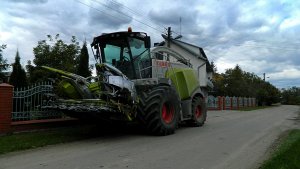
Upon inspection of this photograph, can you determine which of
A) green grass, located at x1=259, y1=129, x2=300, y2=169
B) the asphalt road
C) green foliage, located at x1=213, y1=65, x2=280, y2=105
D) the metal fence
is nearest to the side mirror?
the asphalt road

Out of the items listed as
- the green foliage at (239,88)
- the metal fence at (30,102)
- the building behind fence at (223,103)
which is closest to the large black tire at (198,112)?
the metal fence at (30,102)

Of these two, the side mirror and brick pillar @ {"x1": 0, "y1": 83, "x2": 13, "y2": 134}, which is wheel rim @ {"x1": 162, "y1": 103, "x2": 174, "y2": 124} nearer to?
the side mirror

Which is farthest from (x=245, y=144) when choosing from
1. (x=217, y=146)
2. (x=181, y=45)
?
(x=181, y=45)

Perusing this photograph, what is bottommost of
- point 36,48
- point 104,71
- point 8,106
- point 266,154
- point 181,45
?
point 266,154

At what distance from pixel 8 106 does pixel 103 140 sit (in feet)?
10.6

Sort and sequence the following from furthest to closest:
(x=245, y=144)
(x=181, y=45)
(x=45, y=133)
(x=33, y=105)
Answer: (x=181, y=45) → (x=33, y=105) → (x=45, y=133) → (x=245, y=144)

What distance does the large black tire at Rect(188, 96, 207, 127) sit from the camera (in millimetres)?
16125

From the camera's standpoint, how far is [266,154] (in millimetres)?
9352

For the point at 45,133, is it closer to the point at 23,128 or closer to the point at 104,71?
the point at 23,128

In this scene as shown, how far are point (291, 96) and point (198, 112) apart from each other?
332ft

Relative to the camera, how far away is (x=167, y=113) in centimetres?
1323

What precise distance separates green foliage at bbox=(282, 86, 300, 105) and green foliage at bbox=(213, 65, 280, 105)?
27.7 metres

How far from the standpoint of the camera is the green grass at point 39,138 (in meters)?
9.48

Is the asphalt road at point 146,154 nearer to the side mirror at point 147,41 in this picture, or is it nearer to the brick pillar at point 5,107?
the brick pillar at point 5,107
